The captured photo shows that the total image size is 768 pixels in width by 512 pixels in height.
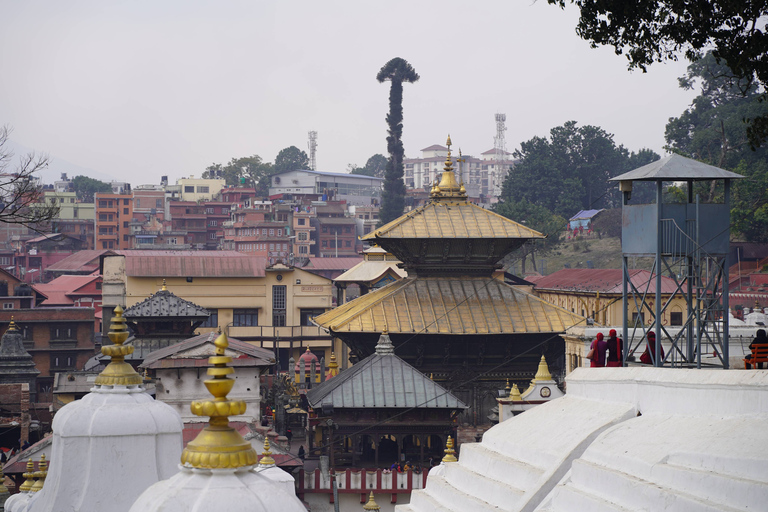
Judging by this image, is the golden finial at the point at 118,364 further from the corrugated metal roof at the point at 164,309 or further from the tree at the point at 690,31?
the corrugated metal roof at the point at 164,309

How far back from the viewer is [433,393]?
97.1 feet

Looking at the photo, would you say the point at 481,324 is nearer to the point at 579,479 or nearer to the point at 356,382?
the point at 356,382

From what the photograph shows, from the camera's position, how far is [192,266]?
2410 inches

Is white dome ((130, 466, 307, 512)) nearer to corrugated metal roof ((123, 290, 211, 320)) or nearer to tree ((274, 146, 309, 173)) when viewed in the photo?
corrugated metal roof ((123, 290, 211, 320))

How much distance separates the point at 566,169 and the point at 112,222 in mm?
47238

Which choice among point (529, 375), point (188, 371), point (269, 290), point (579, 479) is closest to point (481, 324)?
point (529, 375)

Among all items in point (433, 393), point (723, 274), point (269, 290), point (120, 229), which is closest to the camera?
point (723, 274)

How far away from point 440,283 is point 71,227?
9244 centimetres

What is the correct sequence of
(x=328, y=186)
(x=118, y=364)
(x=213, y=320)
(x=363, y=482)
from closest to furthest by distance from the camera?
(x=118, y=364), (x=363, y=482), (x=213, y=320), (x=328, y=186)

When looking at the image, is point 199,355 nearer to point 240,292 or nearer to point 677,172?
point 677,172

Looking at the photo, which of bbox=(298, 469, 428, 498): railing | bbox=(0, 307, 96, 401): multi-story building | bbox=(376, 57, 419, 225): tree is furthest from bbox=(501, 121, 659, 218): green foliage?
bbox=(298, 469, 428, 498): railing

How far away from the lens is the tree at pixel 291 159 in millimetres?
180750

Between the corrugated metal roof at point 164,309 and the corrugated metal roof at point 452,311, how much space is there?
6364 mm

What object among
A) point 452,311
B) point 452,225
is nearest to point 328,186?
point 452,225
